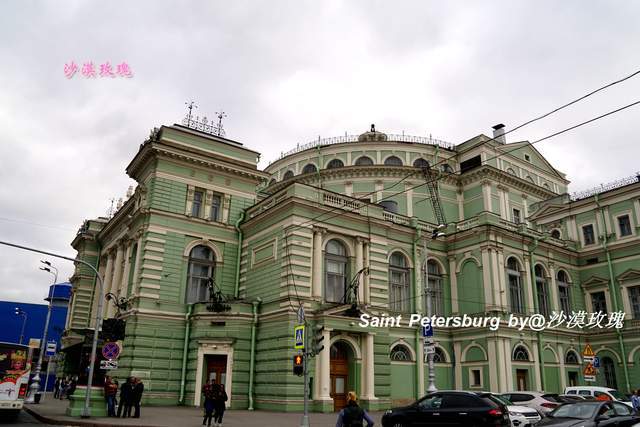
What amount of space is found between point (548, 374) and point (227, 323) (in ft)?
71.3

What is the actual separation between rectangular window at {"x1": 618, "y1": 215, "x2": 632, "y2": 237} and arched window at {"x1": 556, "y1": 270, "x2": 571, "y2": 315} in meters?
5.16

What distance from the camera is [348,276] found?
31.5 meters

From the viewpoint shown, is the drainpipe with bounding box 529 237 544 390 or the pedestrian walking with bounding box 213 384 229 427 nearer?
the pedestrian walking with bounding box 213 384 229 427

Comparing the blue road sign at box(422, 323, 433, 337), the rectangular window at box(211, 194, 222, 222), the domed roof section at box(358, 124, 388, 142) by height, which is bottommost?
the blue road sign at box(422, 323, 433, 337)

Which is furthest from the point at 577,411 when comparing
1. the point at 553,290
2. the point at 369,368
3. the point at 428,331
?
the point at 553,290

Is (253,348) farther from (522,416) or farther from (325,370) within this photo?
(522,416)

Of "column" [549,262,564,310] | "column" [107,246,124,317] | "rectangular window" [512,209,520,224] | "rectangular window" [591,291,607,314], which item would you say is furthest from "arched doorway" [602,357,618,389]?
"column" [107,246,124,317]

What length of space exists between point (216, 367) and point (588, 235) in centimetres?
3063

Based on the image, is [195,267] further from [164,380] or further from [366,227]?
[366,227]

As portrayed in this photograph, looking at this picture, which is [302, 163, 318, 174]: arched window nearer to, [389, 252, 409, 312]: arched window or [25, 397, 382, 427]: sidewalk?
[389, 252, 409, 312]: arched window

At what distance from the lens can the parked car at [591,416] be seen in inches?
574

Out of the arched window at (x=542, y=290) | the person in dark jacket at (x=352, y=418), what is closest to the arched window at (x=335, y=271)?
the arched window at (x=542, y=290)

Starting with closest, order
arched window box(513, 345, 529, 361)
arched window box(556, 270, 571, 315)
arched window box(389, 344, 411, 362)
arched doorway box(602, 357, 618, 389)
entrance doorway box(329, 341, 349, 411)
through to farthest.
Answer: entrance doorway box(329, 341, 349, 411) → arched window box(389, 344, 411, 362) → arched window box(513, 345, 529, 361) → arched doorway box(602, 357, 618, 389) → arched window box(556, 270, 571, 315)

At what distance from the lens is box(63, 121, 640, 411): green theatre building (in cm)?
2889
